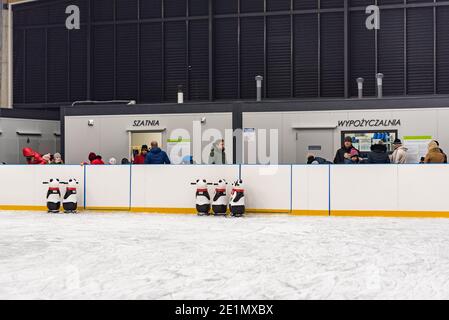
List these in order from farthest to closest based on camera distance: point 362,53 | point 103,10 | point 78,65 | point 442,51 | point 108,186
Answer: point 78,65 < point 103,10 < point 362,53 < point 442,51 < point 108,186

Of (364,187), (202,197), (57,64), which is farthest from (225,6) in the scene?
(364,187)

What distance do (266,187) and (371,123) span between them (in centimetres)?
399

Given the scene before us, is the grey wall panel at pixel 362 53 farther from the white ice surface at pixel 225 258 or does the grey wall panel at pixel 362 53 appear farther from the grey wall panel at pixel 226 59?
the white ice surface at pixel 225 258

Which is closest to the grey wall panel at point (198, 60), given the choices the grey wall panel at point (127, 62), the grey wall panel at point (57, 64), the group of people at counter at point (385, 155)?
the grey wall panel at point (127, 62)

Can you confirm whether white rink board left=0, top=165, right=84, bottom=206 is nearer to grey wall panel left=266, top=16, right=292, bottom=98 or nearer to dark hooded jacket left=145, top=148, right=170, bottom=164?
dark hooded jacket left=145, top=148, right=170, bottom=164

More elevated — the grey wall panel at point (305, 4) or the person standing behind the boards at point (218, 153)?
the grey wall panel at point (305, 4)

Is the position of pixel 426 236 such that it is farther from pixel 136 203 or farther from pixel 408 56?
pixel 408 56

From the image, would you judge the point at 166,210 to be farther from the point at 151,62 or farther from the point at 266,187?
the point at 151,62

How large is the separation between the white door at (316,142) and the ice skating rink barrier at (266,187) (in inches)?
119

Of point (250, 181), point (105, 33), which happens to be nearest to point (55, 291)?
point (250, 181)

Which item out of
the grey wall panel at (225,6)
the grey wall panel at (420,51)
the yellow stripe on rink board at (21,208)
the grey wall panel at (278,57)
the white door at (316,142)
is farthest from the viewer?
the grey wall panel at (225,6)

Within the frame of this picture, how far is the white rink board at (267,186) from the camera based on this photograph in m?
14.9

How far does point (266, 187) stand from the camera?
1503cm

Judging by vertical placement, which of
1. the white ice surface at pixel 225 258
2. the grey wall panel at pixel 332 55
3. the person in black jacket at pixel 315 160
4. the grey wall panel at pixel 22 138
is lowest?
the white ice surface at pixel 225 258
